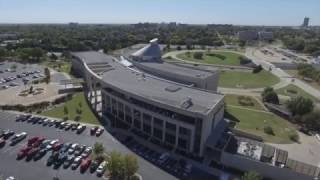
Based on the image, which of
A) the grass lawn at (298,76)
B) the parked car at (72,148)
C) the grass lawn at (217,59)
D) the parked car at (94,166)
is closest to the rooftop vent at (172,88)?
the parked car at (94,166)

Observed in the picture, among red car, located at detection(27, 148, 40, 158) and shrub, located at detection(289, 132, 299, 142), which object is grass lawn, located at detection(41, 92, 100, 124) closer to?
red car, located at detection(27, 148, 40, 158)

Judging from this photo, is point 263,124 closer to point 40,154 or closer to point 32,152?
point 40,154

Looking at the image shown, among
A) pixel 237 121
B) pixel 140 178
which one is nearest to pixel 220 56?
pixel 237 121

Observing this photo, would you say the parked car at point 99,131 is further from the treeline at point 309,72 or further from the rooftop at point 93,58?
the treeline at point 309,72

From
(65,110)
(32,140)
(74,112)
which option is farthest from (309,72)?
(32,140)

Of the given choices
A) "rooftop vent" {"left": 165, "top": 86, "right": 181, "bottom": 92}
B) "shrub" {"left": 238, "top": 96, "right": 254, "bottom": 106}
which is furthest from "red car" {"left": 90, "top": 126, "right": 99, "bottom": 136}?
"shrub" {"left": 238, "top": 96, "right": 254, "bottom": 106}

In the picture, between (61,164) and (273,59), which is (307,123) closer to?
(61,164)

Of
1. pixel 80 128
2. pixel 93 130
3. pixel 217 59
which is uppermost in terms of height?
pixel 217 59
